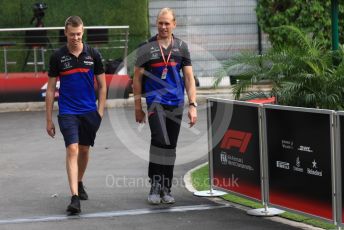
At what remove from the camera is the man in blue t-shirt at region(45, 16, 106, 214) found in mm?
9477

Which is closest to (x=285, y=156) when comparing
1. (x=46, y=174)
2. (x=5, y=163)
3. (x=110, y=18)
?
(x=46, y=174)

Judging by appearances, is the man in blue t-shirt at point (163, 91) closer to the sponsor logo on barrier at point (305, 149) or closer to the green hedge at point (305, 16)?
the sponsor logo on barrier at point (305, 149)

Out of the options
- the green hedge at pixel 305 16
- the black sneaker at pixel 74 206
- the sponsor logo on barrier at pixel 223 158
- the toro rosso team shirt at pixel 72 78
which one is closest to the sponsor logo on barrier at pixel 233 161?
the sponsor logo on barrier at pixel 223 158

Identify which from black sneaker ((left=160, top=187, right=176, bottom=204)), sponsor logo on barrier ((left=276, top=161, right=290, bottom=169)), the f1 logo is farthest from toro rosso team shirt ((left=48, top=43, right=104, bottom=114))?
sponsor logo on barrier ((left=276, top=161, right=290, bottom=169))

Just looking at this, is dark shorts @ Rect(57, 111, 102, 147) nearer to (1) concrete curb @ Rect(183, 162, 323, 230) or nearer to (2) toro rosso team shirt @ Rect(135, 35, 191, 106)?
(2) toro rosso team shirt @ Rect(135, 35, 191, 106)

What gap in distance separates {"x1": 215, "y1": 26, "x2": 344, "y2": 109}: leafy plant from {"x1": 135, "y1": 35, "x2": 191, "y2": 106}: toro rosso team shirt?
1292 millimetres

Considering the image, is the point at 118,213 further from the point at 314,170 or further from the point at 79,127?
the point at 314,170

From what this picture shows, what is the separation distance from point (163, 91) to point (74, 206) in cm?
157

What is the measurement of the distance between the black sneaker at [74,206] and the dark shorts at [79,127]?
23.6 inches

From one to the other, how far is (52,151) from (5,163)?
47.6 inches

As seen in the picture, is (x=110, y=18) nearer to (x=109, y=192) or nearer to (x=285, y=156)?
(x=109, y=192)

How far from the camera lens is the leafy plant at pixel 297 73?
33.2 feet

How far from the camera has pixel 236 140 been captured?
9539 millimetres

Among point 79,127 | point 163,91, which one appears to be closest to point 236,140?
point 163,91
